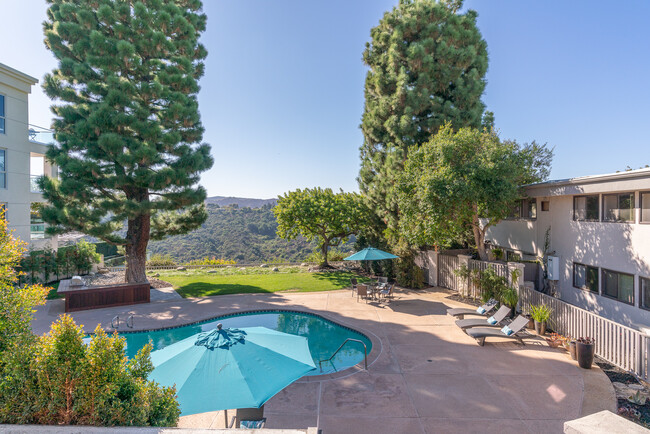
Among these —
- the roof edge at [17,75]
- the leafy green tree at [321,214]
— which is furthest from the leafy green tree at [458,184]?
the roof edge at [17,75]

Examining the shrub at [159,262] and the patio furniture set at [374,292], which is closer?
the patio furniture set at [374,292]

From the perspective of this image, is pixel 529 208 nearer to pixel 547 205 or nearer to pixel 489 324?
pixel 547 205

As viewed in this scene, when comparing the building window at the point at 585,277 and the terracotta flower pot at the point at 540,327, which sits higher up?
the building window at the point at 585,277

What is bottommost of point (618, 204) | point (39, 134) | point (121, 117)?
point (618, 204)

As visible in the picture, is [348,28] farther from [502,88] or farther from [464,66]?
[502,88]

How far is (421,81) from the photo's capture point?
18.9m

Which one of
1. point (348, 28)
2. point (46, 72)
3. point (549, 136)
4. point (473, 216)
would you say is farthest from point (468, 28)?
point (46, 72)

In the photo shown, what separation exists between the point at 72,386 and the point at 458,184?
12.7 meters

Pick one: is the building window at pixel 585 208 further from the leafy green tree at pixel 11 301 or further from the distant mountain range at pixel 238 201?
the distant mountain range at pixel 238 201

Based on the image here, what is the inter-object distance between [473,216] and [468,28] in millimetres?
13636

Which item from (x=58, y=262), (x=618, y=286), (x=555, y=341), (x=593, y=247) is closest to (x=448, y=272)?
(x=593, y=247)

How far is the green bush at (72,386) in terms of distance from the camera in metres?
3.35

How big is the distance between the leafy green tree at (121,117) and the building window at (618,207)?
1789cm

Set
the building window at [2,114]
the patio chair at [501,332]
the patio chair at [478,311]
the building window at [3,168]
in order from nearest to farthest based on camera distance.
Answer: the patio chair at [501,332] → the patio chair at [478,311] → the building window at [2,114] → the building window at [3,168]
